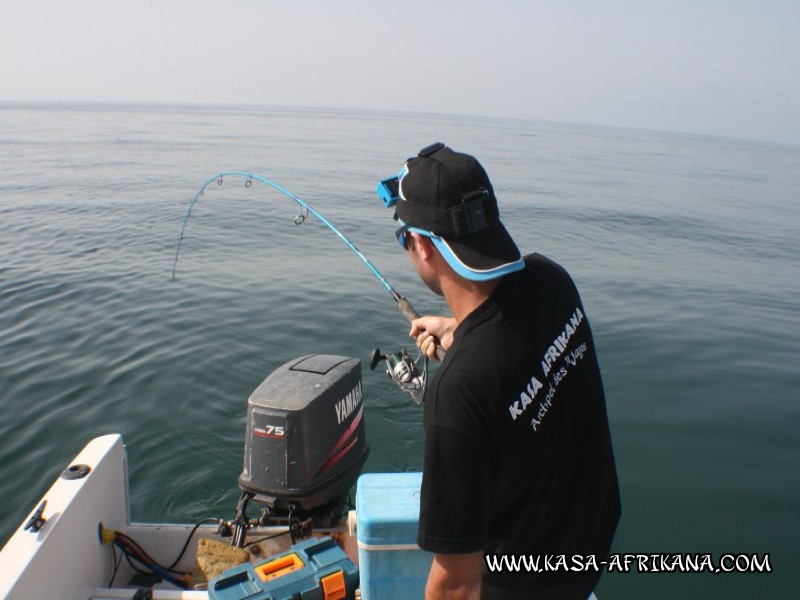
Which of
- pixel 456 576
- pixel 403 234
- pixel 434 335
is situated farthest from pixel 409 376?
pixel 456 576

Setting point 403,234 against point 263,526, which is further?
point 263,526

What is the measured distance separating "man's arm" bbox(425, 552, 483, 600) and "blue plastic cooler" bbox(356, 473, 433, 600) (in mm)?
833

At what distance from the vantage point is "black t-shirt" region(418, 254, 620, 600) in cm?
157

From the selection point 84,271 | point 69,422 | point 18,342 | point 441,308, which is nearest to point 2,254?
point 84,271

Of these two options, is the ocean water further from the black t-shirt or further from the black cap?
the black cap

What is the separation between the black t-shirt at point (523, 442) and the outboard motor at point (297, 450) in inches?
68.9

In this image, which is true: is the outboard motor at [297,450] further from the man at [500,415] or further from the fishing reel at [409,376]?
the man at [500,415]

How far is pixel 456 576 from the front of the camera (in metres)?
1.66

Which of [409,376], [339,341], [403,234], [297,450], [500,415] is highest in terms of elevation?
[403,234]

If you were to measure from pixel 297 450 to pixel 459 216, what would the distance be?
212 cm

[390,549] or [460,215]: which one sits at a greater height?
[460,215]

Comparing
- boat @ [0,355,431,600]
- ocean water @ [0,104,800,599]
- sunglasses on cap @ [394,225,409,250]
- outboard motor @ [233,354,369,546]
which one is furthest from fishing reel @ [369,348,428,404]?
ocean water @ [0,104,800,599]

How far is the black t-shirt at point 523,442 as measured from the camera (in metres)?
1.57

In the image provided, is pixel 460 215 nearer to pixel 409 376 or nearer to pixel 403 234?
pixel 403 234
